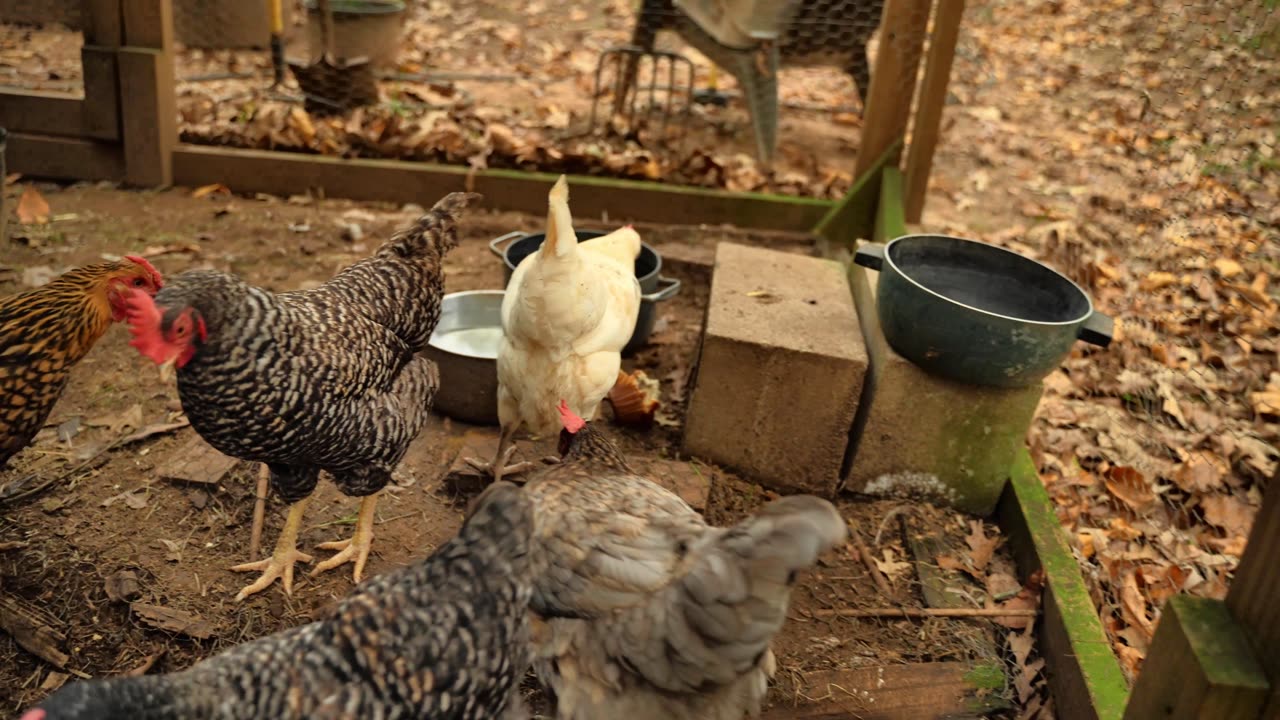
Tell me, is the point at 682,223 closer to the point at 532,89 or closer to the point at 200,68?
the point at 532,89

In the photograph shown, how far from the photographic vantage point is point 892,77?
4.37 meters

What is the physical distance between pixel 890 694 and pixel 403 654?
137 centimetres

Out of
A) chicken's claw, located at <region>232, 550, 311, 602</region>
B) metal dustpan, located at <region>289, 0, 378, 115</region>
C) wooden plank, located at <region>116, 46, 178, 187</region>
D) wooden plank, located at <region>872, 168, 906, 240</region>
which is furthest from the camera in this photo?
metal dustpan, located at <region>289, 0, 378, 115</region>

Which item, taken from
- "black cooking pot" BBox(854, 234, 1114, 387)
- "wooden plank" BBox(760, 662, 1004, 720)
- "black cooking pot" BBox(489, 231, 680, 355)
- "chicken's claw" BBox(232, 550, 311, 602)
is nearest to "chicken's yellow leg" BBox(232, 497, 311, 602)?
"chicken's claw" BBox(232, 550, 311, 602)

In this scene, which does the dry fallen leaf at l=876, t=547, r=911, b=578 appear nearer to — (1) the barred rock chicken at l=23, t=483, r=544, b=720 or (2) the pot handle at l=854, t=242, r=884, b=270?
(2) the pot handle at l=854, t=242, r=884, b=270

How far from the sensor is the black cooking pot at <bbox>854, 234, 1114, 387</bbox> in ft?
8.39

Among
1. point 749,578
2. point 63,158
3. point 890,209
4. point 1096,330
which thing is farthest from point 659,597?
point 63,158

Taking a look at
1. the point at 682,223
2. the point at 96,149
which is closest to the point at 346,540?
the point at 682,223

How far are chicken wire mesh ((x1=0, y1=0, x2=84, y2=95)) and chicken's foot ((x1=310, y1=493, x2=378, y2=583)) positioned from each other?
3.41 meters

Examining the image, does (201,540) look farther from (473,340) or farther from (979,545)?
(979,545)

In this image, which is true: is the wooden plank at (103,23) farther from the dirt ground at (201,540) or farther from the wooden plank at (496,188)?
the dirt ground at (201,540)

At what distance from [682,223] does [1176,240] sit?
2.42 metres

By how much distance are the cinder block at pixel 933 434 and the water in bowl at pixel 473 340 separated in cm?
152

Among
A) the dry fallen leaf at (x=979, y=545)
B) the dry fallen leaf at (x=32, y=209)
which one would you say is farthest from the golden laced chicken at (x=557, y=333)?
the dry fallen leaf at (x=32, y=209)
